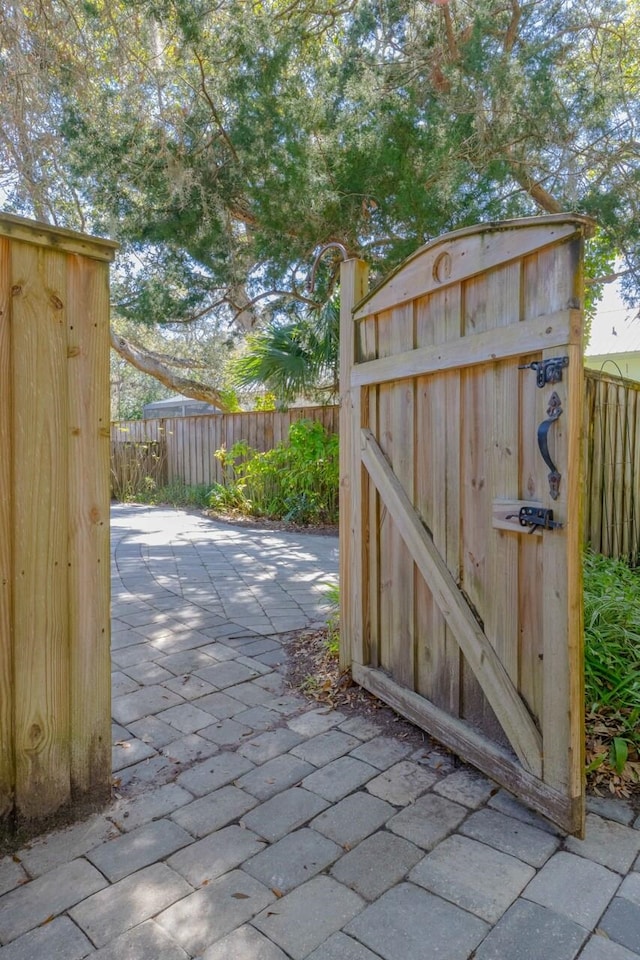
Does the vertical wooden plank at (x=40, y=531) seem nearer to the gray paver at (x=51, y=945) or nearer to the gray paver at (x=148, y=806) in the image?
the gray paver at (x=148, y=806)

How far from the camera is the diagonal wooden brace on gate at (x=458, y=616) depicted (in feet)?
6.03

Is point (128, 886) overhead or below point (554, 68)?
below

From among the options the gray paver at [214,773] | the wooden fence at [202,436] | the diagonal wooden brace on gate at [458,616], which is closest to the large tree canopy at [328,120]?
the wooden fence at [202,436]

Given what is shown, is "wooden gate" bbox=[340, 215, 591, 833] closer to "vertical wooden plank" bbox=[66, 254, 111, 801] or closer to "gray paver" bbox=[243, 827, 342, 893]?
"gray paver" bbox=[243, 827, 342, 893]

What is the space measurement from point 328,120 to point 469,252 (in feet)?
15.5

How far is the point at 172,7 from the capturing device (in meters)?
5.49

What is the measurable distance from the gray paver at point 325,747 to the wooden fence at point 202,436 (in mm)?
5625

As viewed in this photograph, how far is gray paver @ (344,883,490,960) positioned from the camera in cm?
131

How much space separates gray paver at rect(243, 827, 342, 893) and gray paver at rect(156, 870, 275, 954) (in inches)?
1.5

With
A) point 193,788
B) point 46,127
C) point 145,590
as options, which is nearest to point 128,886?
point 193,788

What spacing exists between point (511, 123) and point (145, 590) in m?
5.33

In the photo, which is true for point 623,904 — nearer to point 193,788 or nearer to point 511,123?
point 193,788

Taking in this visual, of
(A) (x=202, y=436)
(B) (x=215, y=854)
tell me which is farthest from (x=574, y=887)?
(A) (x=202, y=436)

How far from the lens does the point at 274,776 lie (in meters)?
2.04
